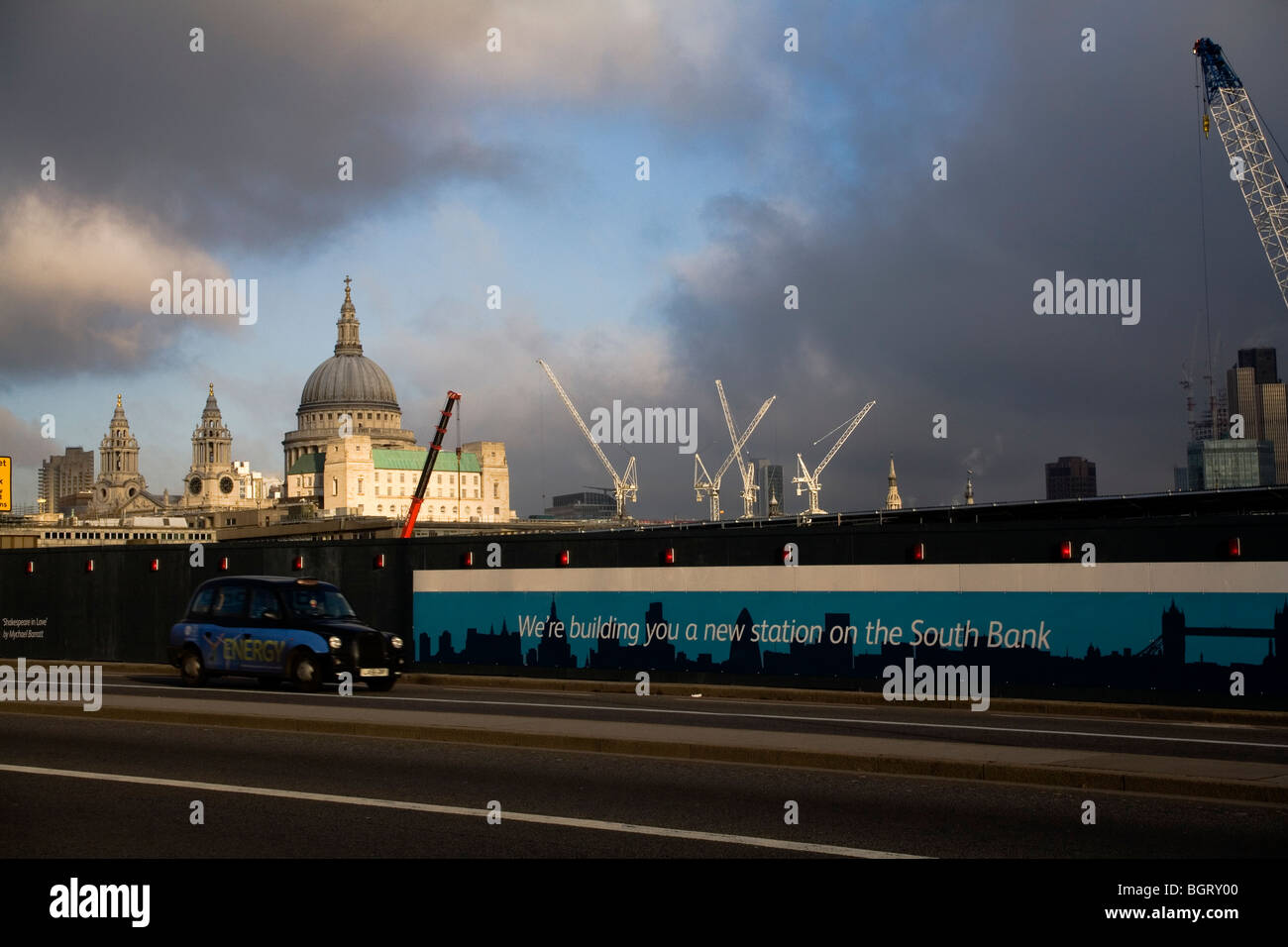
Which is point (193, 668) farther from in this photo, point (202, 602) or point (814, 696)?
point (814, 696)

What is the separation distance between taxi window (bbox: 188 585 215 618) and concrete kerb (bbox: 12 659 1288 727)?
5710mm

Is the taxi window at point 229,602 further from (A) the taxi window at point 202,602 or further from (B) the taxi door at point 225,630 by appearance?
(A) the taxi window at point 202,602

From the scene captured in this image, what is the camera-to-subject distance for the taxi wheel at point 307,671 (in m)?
25.6

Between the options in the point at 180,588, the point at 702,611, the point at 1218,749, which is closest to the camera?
the point at 1218,749

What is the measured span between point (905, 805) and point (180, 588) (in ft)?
97.9

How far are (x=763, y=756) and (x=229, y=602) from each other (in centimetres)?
1493

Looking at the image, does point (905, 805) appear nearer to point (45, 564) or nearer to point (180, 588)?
point (180, 588)

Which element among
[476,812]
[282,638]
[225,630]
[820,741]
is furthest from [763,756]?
[225,630]

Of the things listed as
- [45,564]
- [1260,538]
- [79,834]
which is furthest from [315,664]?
[45,564]

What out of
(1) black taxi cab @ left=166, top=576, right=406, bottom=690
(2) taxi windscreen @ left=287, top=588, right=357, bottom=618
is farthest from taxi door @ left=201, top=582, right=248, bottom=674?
(2) taxi windscreen @ left=287, top=588, right=357, bottom=618

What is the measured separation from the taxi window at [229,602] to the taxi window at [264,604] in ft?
0.81

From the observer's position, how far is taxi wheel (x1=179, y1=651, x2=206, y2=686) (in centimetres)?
2764

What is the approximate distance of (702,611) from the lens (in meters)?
30.1

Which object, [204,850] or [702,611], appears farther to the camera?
[702,611]
